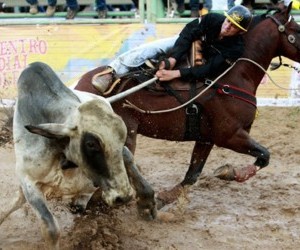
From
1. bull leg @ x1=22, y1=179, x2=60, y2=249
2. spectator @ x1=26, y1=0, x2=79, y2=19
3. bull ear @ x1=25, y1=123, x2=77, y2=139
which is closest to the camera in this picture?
bull ear @ x1=25, y1=123, x2=77, y2=139

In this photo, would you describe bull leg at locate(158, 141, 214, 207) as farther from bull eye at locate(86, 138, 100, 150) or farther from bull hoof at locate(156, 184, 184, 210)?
bull eye at locate(86, 138, 100, 150)

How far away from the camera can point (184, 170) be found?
693cm

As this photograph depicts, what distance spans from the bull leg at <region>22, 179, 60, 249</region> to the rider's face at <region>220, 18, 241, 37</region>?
84.8 inches

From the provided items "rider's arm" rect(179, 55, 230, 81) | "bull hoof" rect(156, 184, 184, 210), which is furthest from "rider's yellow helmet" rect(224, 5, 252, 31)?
"bull hoof" rect(156, 184, 184, 210)

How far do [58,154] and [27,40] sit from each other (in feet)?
19.0

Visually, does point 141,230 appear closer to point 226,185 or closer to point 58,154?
point 58,154

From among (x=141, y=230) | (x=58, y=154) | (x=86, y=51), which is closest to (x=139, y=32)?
(x=86, y=51)

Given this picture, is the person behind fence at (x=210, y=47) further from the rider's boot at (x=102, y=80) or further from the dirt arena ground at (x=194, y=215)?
the dirt arena ground at (x=194, y=215)

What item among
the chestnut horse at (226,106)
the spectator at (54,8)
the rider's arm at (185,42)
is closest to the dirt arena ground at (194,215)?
the chestnut horse at (226,106)

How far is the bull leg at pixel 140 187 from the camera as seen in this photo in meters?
4.19

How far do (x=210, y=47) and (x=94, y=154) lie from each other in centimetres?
220

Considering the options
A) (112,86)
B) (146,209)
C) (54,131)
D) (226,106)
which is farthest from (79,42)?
(54,131)

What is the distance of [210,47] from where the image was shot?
5.40m

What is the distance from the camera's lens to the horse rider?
17.1 feet
